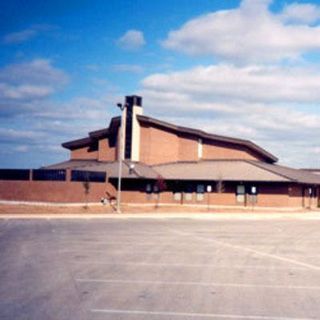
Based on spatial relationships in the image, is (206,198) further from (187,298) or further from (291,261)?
(187,298)

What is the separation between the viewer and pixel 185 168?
5634 cm

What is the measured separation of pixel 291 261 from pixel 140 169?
1524 inches

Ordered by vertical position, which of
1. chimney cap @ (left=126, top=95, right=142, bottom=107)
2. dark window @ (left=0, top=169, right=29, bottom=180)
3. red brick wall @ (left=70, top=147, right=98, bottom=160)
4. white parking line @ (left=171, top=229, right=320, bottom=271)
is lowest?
white parking line @ (left=171, top=229, right=320, bottom=271)

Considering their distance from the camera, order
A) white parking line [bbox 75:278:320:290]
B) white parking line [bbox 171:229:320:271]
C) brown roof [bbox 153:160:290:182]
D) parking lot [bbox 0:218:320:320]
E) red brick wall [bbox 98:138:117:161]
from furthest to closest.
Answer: red brick wall [bbox 98:138:117:161]
brown roof [bbox 153:160:290:182]
white parking line [bbox 171:229:320:271]
white parking line [bbox 75:278:320:290]
parking lot [bbox 0:218:320:320]

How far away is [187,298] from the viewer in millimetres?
10422

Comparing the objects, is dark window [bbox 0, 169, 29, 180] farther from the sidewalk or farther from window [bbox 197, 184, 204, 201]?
window [bbox 197, 184, 204, 201]

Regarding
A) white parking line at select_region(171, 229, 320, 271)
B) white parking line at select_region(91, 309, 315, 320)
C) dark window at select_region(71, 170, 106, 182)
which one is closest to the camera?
white parking line at select_region(91, 309, 315, 320)

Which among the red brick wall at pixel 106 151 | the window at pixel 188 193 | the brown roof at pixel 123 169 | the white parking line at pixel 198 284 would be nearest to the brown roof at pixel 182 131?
the red brick wall at pixel 106 151

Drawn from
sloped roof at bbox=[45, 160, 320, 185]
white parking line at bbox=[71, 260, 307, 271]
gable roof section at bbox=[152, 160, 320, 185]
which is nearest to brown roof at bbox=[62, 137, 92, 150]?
sloped roof at bbox=[45, 160, 320, 185]

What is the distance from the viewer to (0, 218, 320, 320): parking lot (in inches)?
368

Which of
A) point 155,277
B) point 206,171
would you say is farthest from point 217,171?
point 155,277

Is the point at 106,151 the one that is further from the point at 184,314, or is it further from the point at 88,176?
the point at 184,314

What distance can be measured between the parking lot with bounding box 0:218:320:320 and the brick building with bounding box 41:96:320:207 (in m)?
29.0

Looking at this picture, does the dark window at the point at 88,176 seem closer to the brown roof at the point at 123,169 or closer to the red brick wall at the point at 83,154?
the brown roof at the point at 123,169
